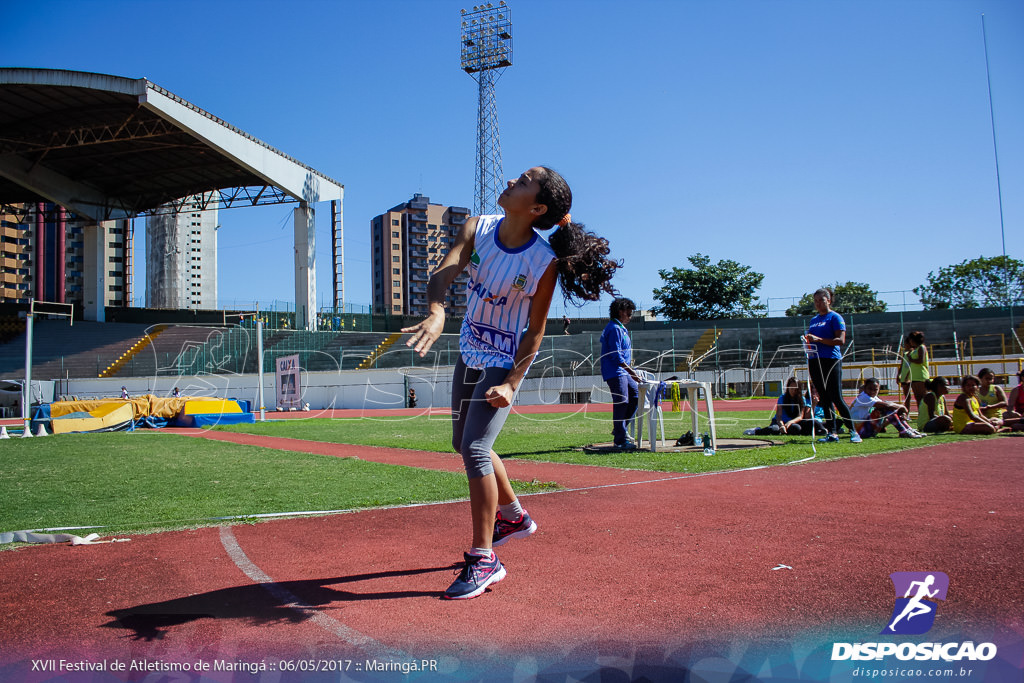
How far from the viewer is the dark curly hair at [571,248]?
3260 millimetres

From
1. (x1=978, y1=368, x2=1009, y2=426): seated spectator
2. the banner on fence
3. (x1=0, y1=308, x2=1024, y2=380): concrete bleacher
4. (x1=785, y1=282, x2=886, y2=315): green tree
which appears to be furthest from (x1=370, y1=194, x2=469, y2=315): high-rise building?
(x1=978, y1=368, x2=1009, y2=426): seated spectator

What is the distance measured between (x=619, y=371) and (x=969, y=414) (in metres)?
5.54

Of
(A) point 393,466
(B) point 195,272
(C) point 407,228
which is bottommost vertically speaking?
(A) point 393,466

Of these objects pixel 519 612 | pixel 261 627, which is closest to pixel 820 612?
pixel 519 612

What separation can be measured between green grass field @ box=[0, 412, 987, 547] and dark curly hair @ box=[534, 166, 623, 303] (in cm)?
268

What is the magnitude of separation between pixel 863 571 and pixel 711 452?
5.17m

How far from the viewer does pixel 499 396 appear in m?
3.00

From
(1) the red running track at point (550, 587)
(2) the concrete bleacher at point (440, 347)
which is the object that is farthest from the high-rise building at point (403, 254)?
(1) the red running track at point (550, 587)

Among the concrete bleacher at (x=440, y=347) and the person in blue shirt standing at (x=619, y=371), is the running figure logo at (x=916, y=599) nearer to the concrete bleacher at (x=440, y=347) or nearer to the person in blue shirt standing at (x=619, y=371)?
the person in blue shirt standing at (x=619, y=371)

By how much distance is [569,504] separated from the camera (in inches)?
190

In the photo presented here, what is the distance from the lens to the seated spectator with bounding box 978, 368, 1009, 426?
1063cm

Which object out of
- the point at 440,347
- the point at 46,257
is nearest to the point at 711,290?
the point at 440,347

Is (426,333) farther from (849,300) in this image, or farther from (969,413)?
(849,300)

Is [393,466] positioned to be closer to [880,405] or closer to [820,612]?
[820,612]
